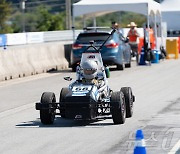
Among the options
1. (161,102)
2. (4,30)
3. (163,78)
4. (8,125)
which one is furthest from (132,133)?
(4,30)

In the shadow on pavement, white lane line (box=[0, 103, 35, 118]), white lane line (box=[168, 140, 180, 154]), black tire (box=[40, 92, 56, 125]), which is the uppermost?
black tire (box=[40, 92, 56, 125])

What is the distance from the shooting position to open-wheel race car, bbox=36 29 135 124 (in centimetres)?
1365

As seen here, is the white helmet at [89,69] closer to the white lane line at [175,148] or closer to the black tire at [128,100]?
the black tire at [128,100]

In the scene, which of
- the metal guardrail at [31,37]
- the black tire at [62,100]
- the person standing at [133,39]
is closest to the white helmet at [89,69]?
the black tire at [62,100]

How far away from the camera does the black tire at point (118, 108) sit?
44.8 ft

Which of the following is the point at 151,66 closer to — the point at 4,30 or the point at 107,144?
the point at 107,144

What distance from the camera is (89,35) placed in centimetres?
2895

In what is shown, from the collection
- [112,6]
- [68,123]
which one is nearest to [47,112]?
[68,123]

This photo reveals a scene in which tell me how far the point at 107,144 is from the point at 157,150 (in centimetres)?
98

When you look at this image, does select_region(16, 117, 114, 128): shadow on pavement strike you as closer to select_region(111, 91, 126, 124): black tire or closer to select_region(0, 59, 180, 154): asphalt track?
select_region(0, 59, 180, 154): asphalt track

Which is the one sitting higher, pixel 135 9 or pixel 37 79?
pixel 135 9

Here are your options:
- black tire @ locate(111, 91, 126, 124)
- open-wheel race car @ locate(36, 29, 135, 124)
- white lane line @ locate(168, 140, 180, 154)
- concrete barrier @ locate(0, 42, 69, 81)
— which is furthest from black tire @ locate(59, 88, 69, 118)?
concrete barrier @ locate(0, 42, 69, 81)

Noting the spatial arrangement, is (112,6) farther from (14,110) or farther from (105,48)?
(14,110)

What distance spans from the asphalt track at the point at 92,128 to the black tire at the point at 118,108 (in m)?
0.14
